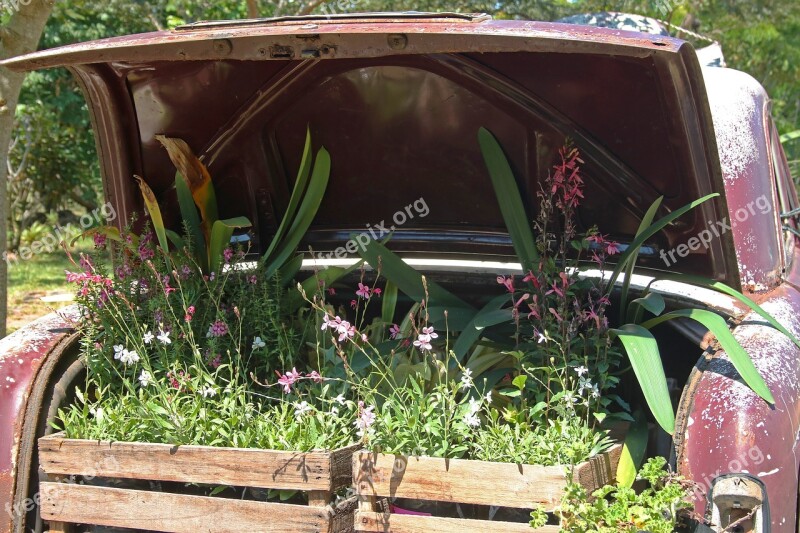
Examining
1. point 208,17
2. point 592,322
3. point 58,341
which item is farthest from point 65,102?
point 592,322

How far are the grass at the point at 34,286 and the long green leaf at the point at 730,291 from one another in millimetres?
5483

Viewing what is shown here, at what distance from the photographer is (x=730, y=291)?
8.07 ft

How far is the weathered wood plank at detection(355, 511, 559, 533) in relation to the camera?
2.03 metres

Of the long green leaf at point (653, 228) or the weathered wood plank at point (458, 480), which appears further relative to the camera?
the long green leaf at point (653, 228)

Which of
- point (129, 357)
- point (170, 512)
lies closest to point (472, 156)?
point (129, 357)

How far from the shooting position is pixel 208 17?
8844 mm

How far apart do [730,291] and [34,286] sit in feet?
28.2

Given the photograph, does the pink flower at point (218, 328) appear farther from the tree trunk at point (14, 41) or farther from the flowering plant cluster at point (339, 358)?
the tree trunk at point (14, 41)

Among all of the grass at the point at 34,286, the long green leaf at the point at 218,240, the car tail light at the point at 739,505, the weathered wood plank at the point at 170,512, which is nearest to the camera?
the car tail light at the point at 739,505

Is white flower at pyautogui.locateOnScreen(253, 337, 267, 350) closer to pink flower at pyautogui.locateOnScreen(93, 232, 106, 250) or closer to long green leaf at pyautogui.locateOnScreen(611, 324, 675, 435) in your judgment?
pink flower at pyautogui.locateOnScreen(93, 232, 106, 250)

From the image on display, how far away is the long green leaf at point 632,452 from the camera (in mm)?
2191

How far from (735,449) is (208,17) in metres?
7.97

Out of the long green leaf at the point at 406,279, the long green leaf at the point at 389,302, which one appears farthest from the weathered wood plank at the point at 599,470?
the long green leaf at the point at 389,302

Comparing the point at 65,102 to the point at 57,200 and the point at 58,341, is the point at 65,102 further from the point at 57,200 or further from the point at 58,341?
the point at 58,341
